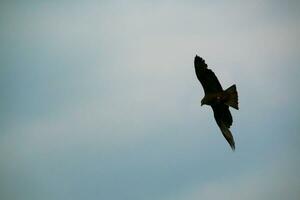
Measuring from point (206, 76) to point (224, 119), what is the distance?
1.38 m

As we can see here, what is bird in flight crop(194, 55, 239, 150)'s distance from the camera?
1828 centimetres

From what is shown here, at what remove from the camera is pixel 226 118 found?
19312 millimetres

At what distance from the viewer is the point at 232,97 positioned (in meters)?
18.3

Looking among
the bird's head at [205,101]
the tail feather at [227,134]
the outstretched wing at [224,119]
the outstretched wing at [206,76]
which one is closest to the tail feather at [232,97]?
the outstretched wing at [206,76]

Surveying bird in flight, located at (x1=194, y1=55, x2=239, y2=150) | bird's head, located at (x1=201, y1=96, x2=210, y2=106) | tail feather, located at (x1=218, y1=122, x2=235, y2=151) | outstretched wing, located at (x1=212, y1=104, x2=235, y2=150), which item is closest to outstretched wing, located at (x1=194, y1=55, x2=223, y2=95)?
bird in flight, located at (x1=194, y1=55, x2=239, y2=150)

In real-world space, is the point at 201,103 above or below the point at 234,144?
above

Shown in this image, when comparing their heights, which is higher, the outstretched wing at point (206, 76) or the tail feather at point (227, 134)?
the outstretched wing at point (206, 76)

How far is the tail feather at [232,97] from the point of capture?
1819 centimetres

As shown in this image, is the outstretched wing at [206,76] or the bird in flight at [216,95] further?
the outstretched wing at [206,76]

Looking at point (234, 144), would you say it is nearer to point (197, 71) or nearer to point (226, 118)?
point (226, 118)

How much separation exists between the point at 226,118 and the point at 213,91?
37.7 inches

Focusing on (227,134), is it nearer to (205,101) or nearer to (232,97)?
(205,101)

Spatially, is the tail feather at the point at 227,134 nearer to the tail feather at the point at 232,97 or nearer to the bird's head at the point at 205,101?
the bird's head at the point at 205,101

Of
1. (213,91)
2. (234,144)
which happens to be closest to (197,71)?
(213,91)
